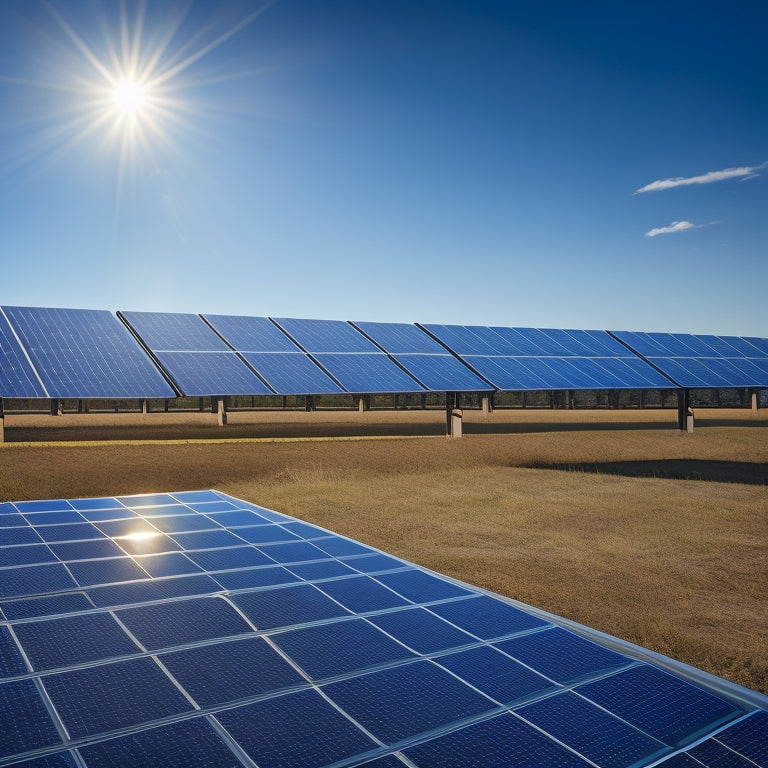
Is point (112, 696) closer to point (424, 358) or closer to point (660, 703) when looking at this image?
point (660, 703)

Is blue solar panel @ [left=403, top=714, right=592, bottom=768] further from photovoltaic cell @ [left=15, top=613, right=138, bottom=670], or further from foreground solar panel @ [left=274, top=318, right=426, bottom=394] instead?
foreground solar panel @ [left=274, top=318, right=426, bottom=394]

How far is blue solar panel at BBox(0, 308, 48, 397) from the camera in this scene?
83.5ft

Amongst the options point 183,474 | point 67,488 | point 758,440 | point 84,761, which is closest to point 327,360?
point 183,474

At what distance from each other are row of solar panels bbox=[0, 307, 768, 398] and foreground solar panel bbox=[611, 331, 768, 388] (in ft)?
0.59

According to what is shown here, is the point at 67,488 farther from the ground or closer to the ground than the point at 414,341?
closer to the ground

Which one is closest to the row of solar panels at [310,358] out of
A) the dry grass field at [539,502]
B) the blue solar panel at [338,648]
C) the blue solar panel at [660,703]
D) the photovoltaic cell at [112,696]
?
the dry grass field at [539,502]

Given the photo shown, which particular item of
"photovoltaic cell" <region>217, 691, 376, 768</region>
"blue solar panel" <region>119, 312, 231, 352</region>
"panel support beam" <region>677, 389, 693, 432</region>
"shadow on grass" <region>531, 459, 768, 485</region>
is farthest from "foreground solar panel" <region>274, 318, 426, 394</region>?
"photovoltaic cell" <region>217, 691, 376, 768</region>

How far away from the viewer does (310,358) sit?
35344 millimetres

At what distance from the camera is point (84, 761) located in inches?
144

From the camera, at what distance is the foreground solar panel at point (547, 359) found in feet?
123

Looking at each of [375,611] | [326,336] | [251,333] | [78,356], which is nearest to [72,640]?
[375,611]

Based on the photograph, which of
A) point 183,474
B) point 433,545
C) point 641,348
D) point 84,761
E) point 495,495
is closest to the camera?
point 84,761

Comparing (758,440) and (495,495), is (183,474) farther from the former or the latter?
(758,440)

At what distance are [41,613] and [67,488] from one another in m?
13.0
